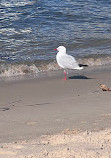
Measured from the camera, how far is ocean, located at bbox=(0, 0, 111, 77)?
433 inches

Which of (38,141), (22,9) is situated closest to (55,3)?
(22,9)

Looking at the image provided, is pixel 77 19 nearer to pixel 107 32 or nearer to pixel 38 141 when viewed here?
pixel 107 32

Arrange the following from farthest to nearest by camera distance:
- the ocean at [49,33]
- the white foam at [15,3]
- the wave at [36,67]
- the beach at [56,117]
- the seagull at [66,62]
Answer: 1. the white foam at [15,3]
2. the ocean at [49,33]
3. the wave at [36,67]
4. the seagull at [66,62]
5. the beach at [56,117]

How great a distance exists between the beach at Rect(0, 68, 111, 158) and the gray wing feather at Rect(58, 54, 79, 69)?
0.23 meters

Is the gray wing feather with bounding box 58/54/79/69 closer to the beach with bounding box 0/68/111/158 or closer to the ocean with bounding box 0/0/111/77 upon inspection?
the beach with bounding box 0/68/111/158

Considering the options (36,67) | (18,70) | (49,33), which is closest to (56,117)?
(18,70)

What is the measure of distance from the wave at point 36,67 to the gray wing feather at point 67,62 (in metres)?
0.55

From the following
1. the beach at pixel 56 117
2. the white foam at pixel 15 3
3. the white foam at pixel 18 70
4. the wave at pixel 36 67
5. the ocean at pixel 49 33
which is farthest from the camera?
the white foam at pixel 15 3

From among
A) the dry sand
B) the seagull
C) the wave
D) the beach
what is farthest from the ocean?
the dry sand

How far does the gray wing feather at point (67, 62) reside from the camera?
9711 mm

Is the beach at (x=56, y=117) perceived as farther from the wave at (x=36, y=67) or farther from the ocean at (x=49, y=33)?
the ocean at (x=49, y=33)

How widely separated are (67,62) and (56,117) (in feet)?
11.4

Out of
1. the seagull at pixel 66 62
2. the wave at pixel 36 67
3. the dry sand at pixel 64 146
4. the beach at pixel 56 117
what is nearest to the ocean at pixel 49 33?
the wave at pixel 36 67

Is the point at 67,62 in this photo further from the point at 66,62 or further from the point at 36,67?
the point at 36,67
